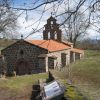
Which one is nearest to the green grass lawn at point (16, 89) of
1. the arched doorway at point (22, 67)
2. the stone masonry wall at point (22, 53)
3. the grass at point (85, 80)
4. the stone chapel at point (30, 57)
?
the grass at point (85, 80)

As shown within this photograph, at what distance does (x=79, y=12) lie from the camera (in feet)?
21.4

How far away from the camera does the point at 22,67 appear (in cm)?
3756

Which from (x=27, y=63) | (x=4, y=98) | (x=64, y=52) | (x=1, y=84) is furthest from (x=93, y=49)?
(x=4, y=98)

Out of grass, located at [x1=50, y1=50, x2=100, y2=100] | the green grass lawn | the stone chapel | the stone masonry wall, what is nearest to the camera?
grass, located at [x1=50, y1=50, x2=100, y2=100]

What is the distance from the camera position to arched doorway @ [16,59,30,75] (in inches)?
1459

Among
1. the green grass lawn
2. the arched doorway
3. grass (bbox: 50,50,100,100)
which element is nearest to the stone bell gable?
the arched doorway

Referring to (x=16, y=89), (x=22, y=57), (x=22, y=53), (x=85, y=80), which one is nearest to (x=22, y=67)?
(x=22, y=57)

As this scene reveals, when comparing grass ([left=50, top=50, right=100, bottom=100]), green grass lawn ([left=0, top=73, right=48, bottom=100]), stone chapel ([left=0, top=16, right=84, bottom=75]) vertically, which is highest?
stone chapel ([left=0, top=16, right=84, bottom=75])

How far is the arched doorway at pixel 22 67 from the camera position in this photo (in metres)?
37.1

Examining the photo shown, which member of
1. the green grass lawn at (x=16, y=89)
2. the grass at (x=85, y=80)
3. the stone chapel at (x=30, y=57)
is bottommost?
the green grass lawn at (x=16, y=89)

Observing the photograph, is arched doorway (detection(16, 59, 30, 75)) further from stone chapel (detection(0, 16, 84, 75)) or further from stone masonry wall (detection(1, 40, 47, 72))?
stone masonry wall (detection(1, 40, 47, 72))

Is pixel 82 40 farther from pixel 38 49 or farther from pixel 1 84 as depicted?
pixel 1 84

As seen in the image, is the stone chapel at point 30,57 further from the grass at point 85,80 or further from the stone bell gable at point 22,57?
the grass at point 85,80

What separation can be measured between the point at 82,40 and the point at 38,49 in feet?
84.9
